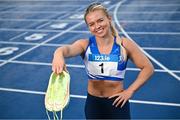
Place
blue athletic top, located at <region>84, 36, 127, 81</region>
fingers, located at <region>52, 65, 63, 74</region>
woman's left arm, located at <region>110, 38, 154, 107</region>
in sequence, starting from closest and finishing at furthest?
fingers, located at <region>52, 65, 63, 74</region>
woman's left arm, located at <region>110, 38, 154, 107</region>
blue athletic top, located at <region>84, 36, 127, 81</region>

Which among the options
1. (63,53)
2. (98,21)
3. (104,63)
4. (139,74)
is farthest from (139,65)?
(63,53)

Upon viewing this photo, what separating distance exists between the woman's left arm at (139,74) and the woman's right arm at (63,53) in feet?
1.46

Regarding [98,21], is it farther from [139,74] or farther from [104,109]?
[104,109]

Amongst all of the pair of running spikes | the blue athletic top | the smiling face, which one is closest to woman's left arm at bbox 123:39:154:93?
the blue athletic top

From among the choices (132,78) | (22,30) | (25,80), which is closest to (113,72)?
(132,78)

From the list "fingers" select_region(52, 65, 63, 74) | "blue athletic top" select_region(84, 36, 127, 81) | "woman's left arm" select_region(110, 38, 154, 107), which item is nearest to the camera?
"fingers" select_region(52, 65, 63, 74)

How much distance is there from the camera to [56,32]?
36.6ft

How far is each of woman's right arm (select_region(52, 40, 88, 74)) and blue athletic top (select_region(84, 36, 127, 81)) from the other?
72 mm

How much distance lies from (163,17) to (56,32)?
175 inches

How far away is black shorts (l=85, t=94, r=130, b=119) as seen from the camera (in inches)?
121

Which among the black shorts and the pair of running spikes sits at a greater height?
the pair of running spikes

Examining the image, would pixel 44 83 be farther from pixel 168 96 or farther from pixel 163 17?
pixel 163 17

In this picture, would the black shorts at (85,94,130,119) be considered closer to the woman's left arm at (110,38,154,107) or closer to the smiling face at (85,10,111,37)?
the woman's left arm at (110,38,154,107)

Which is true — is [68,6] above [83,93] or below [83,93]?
above
